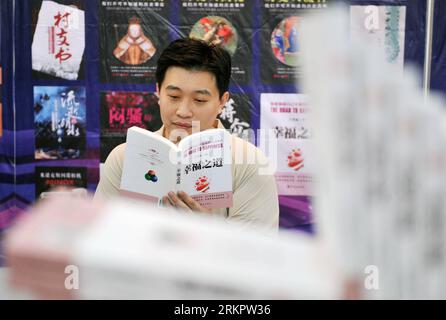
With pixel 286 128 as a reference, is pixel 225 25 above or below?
above

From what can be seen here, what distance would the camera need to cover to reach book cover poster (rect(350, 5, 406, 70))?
2.54 metres

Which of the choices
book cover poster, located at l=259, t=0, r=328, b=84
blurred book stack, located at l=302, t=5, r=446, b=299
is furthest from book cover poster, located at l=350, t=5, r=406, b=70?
blurred book stack, located at l=302, t=5, r=446, b=299

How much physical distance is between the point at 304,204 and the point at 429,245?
7.90 feet

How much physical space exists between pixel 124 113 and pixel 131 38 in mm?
354

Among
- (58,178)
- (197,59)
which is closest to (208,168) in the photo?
(197,59)

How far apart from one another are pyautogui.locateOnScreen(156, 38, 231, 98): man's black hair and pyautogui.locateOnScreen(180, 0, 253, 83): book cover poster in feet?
3.17

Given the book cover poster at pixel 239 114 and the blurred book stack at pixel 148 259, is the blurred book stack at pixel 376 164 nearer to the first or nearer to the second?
the blurred book stack at pixel 148 259

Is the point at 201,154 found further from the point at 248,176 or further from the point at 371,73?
the point at 371,73

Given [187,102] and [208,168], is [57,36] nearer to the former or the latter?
[187,102]

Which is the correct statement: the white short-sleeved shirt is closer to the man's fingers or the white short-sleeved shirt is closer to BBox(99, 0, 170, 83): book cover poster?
the man's fingers

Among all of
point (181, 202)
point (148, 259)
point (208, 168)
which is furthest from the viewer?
point (208, 168)

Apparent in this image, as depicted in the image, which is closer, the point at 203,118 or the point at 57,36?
the point at 203,118

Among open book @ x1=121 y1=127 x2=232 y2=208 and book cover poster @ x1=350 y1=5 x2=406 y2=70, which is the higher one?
book cover poster @ x1=350 y1=5 x2=406 y2=70

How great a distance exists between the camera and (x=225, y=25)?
2.58 meters
